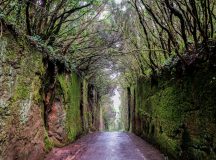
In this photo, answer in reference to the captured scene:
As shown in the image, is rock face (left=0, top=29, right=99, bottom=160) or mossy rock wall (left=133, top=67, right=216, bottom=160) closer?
mossy rock wall (left=133, top=67, right=216, bottom=160)

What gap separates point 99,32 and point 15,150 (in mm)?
8721

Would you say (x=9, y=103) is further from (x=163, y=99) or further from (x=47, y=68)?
(x=163, y=99)

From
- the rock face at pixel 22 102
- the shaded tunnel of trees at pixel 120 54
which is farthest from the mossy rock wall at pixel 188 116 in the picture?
the rock face at pixel 22 102

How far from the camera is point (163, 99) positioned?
911 centimetres

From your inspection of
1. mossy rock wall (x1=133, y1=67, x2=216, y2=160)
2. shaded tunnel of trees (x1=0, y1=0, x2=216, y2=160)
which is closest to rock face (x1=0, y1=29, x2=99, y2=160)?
shaded tunnel of trees (x1=0, y1=0, x2=216, y2=160)

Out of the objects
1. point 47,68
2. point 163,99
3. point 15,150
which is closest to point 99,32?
point 47,68

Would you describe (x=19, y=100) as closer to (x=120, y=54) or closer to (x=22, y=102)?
(x=22, y=102)

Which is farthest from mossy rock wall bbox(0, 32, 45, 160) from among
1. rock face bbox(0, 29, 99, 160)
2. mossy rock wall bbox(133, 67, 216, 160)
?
mossy rock wall bbox(133, 67, 216, 160)

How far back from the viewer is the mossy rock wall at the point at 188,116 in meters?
5.36

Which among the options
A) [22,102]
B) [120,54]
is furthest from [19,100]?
[120,54]

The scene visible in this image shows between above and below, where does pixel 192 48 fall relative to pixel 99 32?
below

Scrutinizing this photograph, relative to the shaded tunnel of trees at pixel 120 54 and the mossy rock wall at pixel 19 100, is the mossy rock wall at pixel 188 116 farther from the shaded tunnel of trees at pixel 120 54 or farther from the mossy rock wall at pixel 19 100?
the mossy rock wall at pixel 19 100

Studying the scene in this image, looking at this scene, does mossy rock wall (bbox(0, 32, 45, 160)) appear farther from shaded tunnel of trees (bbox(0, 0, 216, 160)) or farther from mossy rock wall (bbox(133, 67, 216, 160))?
mossy rock wall (bbox(133, 67, 216, 160))

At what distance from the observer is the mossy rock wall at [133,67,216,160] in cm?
536
